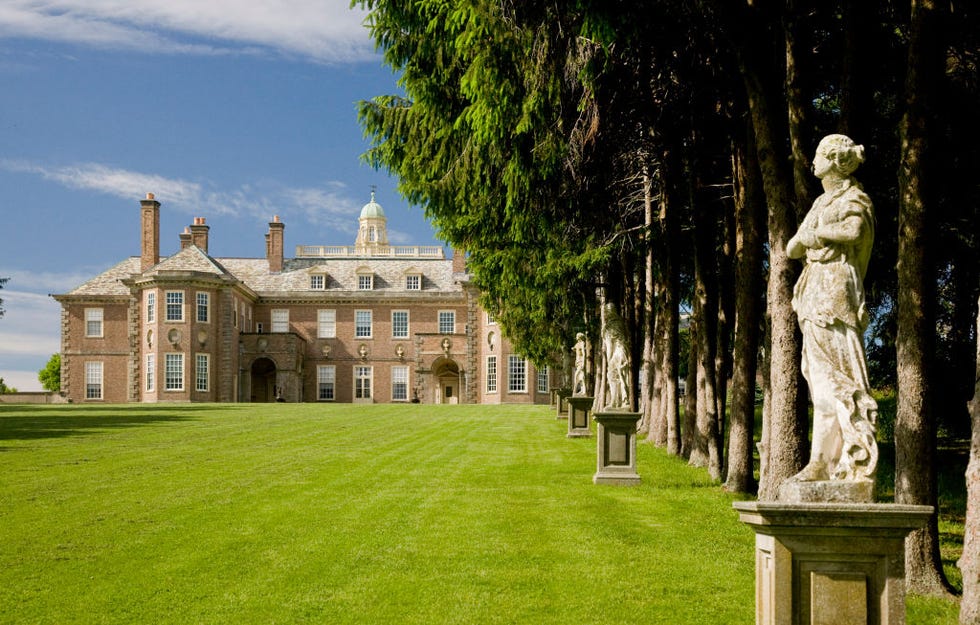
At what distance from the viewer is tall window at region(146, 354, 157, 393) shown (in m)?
53.4

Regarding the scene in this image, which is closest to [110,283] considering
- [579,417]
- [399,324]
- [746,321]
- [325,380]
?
[325,380]

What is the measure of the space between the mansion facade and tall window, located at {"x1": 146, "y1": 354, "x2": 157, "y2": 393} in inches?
4.0

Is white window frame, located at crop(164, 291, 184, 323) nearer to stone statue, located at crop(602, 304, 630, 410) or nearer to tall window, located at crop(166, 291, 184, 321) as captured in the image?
tall window, located at crop(166, 291, 184, 321)

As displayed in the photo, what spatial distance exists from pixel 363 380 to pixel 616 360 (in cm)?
4858

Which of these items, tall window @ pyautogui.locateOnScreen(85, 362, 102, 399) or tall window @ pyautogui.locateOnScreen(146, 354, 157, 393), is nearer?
tall window @ pyautogui.locateOnScreen(146, 354, 157, 393)

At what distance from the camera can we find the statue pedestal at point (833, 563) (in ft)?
16.7

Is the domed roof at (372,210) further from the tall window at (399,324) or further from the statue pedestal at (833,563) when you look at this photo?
the statue pedestal at (833,563)

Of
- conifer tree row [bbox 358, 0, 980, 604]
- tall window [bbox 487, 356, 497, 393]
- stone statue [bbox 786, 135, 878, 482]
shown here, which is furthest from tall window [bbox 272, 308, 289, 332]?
stone statue [bbox 786, 135, 878, 482]

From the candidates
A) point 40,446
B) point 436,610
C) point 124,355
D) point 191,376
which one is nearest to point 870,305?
point 436,610

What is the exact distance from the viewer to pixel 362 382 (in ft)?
207

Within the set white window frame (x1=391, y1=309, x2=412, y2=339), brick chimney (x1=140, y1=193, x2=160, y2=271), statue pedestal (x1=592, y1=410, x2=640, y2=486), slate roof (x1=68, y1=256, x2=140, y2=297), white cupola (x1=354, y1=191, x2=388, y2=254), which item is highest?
white cupola (x1=354, y1=191, x2=388, y2=254)

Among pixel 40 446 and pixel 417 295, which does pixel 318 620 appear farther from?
pixel 417 295

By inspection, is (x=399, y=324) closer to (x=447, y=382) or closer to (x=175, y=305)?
Answer: (x=447, y=382)

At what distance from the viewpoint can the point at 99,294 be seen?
6009 cm
